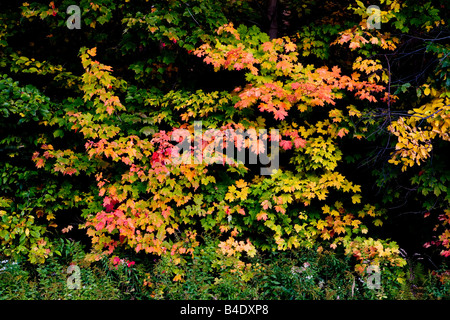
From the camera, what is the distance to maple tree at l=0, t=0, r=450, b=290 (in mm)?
5137

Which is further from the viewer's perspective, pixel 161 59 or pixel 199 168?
pixel 161 59

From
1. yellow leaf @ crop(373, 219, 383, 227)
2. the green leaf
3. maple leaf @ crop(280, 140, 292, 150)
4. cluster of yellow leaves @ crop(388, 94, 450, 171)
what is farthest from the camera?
yellow leaf @ crop(373, 219, 383, 227)

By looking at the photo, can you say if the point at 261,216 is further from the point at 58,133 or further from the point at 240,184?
the point at 58,133

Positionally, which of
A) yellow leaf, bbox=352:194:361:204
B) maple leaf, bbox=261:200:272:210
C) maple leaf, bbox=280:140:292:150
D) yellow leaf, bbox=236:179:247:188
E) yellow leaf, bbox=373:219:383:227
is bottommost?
yellow leaf, bbox=373:219:383:227

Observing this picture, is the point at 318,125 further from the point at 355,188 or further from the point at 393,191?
the point at 393,191

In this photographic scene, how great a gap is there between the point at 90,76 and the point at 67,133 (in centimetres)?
139

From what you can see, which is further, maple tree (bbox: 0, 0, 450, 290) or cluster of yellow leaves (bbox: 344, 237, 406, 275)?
maple tree (bbox: 0, 0, 450, 290)

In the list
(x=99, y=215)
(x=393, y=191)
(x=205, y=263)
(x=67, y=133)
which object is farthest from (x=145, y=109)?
(x=393, y=191)

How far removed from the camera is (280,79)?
18.9 ft

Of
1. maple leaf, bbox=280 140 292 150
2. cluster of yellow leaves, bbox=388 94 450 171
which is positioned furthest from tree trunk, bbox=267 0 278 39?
cluster of yellow leaves, bbox=388 94 450 171

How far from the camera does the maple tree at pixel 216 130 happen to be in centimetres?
514

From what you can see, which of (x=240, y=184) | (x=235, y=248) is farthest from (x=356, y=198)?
(x=235, y=248)

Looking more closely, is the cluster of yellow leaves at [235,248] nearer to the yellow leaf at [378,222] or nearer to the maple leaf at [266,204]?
the maple leaf at [266,204]

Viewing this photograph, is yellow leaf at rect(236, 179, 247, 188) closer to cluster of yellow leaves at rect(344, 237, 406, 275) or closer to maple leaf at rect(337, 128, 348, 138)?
maple leaf at rect(337, 128, 348, 138)
